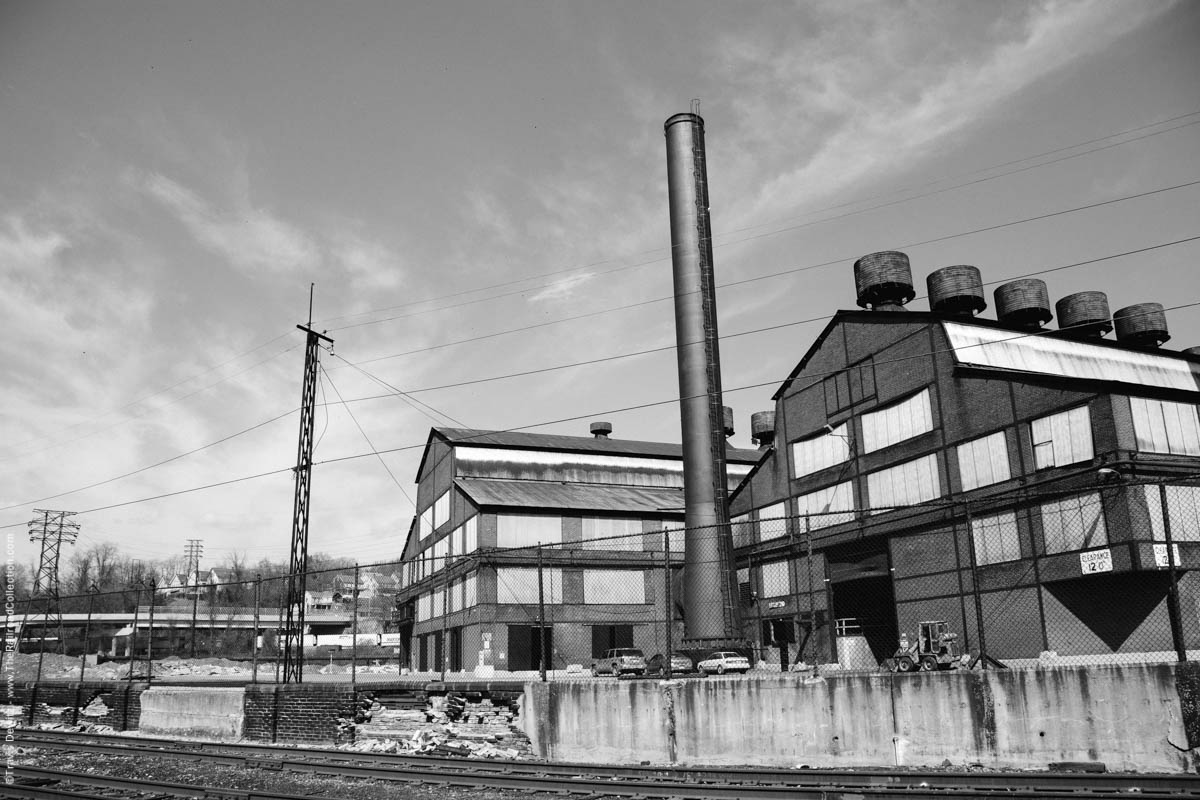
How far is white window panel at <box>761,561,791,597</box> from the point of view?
121 feet

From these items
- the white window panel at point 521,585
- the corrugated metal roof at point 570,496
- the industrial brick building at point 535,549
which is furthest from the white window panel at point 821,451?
the white window panel at point 521,585

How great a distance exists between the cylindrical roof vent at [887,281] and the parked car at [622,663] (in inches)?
695

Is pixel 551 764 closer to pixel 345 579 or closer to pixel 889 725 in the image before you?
pixel 889 725

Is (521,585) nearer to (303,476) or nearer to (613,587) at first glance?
(613,587)

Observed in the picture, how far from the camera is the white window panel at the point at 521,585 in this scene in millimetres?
40062

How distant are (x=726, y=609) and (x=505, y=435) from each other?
27168 millimetres

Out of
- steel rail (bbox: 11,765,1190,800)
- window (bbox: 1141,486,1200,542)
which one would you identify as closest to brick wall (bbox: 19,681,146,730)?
steel rail (bbox: 11,765,1190,800)

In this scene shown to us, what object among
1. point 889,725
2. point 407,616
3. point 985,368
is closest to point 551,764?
point 889,725

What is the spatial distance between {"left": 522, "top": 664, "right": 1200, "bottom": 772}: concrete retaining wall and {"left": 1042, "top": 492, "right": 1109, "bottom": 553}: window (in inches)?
564

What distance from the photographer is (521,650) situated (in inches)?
1559

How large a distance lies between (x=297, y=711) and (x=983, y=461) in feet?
71.6

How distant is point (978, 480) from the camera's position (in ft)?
93.4

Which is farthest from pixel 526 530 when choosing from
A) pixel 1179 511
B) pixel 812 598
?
pixel 1179 511

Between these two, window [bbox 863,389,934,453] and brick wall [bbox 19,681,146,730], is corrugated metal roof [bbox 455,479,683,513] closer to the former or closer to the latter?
window [bbox 863,389,934,453]
